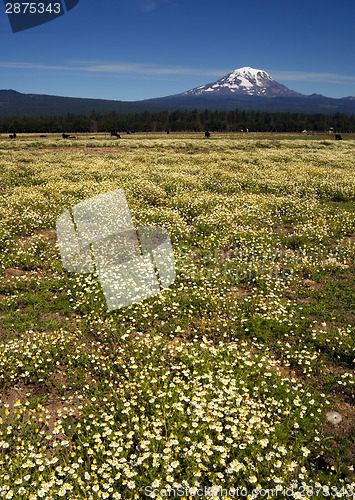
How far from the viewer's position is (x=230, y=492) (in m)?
4.32

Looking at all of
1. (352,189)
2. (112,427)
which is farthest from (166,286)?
(352,189)

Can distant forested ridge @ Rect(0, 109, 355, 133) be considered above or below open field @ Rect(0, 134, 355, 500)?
above

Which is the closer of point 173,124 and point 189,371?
point 189,371

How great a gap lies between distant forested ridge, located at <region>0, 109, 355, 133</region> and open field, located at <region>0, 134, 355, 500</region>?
13579 centimetres

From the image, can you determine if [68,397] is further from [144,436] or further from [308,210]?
[308,210]

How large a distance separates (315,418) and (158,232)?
32.8 ft

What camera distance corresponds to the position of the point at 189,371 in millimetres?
6449

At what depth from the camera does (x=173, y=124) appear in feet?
509

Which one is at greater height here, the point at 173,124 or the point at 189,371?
the point at 173,124

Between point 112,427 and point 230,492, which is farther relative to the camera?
point 112,427

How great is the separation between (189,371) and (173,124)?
16137 cm

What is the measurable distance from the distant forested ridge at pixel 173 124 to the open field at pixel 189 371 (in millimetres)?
→ 135785

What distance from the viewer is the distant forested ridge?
5261 inches

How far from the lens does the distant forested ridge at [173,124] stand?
438 feet
